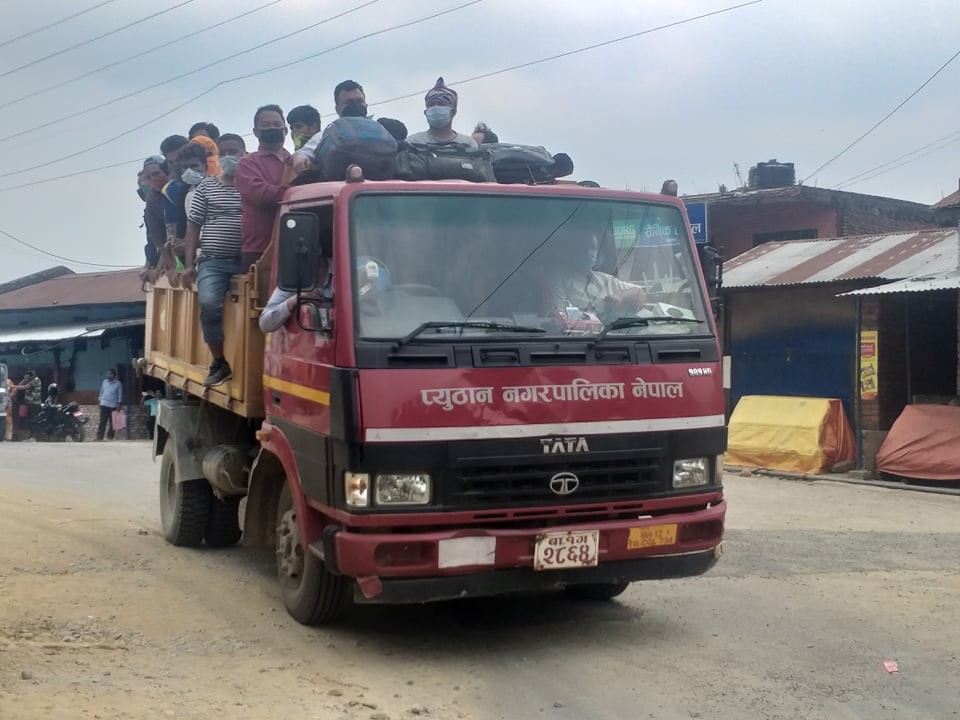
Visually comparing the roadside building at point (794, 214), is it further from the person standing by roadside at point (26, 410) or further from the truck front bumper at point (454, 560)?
the truck front bumper at point (454, 560)

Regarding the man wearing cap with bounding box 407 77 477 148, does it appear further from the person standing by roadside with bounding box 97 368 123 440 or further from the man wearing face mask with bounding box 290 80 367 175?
the person standing by roadside with bounding box 97 368 123 440

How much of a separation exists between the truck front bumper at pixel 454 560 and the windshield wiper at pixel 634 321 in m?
0.97

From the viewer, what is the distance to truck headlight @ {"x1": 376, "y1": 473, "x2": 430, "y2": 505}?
17.0 ft

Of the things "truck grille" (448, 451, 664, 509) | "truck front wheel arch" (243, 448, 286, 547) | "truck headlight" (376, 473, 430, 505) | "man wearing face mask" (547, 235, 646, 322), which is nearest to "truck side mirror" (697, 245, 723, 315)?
"man wearing face mask" (547, 235, 646, 322)

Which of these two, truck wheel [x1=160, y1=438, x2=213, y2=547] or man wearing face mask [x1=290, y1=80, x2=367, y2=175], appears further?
truck wheel [x1=160, y1=438, x2=213, y2=547]

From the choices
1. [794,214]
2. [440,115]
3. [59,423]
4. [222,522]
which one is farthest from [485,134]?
[59,423]

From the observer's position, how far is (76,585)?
23.6ft

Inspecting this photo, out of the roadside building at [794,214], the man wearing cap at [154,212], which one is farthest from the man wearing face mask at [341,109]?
the roadside building at [794,214]

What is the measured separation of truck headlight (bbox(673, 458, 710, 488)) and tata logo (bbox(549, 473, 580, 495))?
588mm

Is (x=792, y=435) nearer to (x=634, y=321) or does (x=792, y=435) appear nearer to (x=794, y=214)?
(x=794, y=214)

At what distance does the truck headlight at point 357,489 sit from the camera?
5.15 meters

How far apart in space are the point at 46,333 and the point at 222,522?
20.5 meters

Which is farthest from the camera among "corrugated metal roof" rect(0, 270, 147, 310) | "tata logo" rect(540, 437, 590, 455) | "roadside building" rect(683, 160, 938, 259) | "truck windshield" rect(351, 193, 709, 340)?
"corrugated metal roof" rect(0, 270, 147, 310)

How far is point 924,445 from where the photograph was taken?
13.2m
